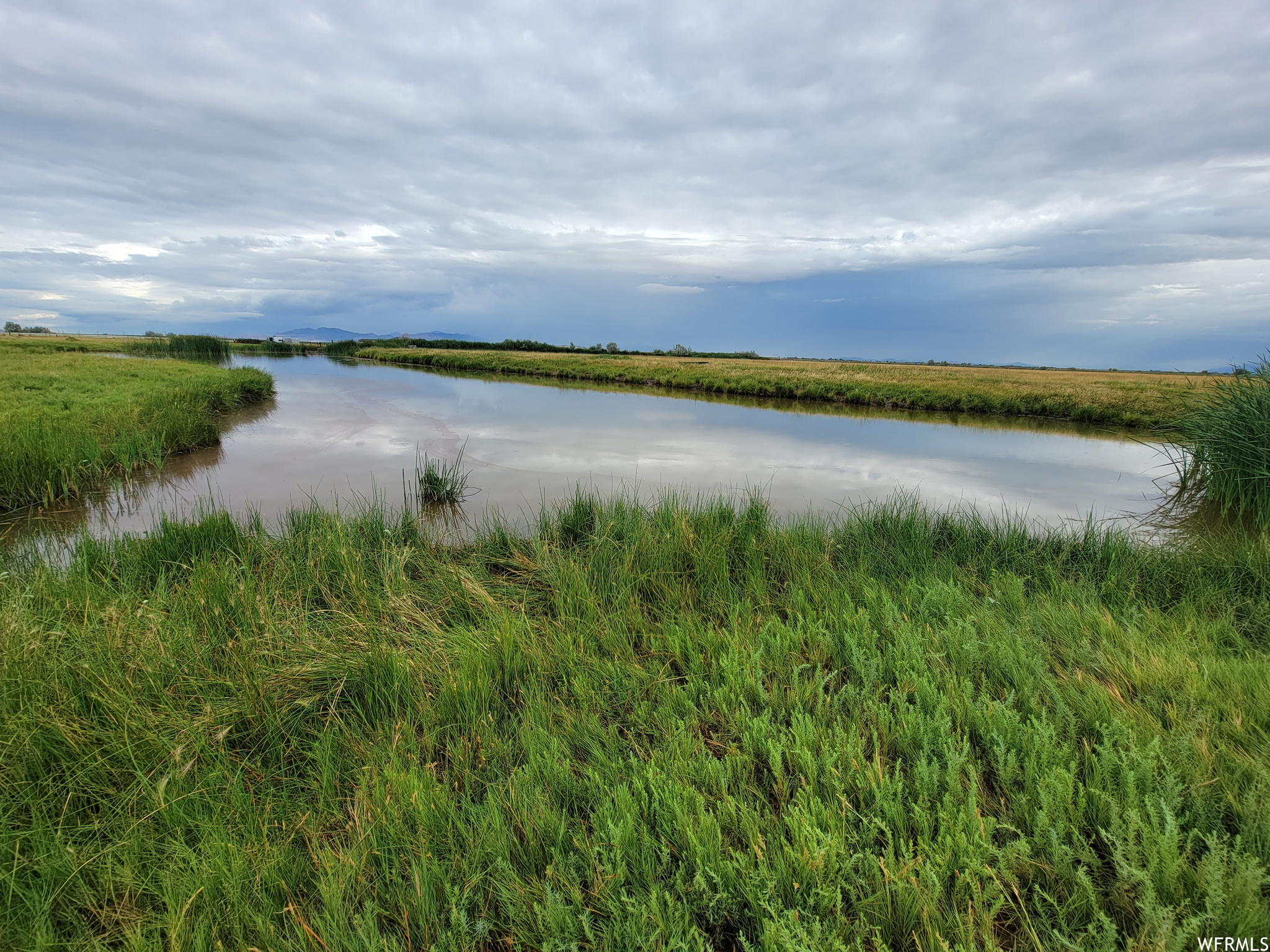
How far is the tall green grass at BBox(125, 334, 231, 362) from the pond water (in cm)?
3506

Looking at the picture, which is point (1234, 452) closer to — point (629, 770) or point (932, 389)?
point (629, 770)

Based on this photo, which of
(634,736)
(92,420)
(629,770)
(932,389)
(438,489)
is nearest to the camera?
(629,770)

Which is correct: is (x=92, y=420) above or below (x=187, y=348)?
below

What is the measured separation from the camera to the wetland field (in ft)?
5.70

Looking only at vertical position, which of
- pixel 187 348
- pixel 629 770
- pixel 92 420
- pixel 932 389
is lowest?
pixel 629 770

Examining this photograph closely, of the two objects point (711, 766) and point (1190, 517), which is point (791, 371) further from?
point (711, 766)

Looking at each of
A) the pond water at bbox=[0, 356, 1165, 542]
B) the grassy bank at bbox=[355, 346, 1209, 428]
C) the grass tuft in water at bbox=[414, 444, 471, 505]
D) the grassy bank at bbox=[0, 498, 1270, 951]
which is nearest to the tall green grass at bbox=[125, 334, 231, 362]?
the grassy bank at bbox=[355, 346, 1209, 428]

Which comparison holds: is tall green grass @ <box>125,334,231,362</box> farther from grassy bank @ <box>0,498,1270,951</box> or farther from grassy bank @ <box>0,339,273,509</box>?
grassy bank @ <box>0,498,1270,951</box>

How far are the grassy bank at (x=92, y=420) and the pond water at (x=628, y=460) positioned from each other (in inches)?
19.7

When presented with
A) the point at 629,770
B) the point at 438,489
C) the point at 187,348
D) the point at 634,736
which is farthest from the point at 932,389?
the point at 187,348

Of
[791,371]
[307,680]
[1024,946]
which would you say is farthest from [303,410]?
[791,371]

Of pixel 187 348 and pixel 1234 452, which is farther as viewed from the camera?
pixel 187 348

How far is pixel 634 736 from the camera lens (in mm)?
2648

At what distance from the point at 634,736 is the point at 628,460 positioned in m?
9.45
